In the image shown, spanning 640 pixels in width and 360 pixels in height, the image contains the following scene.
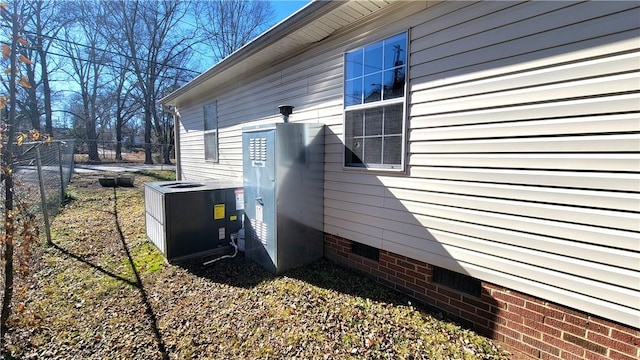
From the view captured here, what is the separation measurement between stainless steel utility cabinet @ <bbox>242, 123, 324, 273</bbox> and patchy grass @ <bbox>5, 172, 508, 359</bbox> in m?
0.27

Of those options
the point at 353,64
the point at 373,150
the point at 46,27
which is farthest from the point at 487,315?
the point at 46,27

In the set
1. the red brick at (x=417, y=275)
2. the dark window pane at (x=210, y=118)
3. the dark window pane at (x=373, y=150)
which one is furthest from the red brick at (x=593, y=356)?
the dark window pane at (x=210, y=118)

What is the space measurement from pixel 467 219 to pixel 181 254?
3765 millimetres

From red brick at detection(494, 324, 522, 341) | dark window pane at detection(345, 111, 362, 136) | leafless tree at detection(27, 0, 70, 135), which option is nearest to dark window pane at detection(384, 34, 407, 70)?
dark window pane at detection(345, 111, 362, 136)

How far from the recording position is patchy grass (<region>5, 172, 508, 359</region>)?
2.35 m

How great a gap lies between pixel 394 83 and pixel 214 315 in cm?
308

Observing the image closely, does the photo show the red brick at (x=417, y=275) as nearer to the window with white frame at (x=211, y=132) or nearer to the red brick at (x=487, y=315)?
the red brick at (x=487, y=315)

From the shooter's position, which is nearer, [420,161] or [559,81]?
[559,81]

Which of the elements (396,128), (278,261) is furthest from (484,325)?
(278,261)

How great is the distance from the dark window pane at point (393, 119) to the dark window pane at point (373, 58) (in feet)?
1.68

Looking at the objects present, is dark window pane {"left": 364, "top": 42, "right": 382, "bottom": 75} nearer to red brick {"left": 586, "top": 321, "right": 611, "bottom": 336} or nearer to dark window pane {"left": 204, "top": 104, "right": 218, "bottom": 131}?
red brick {"left": 586, "top": 321, "right": 611, "bottom": 336}

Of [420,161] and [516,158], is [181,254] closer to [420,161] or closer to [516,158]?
[420,161]

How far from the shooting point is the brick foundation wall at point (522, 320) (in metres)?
1.94

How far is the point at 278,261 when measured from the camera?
3.61 metres
